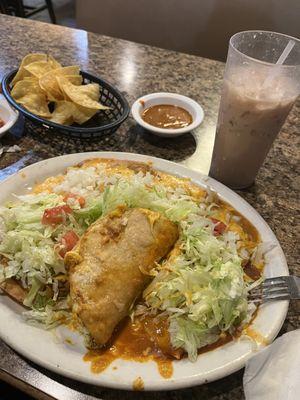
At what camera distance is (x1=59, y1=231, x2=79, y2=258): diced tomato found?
1.18 meters

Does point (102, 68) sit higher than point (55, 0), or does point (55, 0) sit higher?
point (102, 68)

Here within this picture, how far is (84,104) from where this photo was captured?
1.76 m

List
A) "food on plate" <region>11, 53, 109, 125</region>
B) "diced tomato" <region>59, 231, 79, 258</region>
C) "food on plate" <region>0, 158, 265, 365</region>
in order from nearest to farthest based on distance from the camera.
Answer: "food on plate" <region>0, 158, 265, 365</region>
"diced tomato" <region>59, 231, 79, 258</region>
"food on plate" <region>11, 53, 109, 125</region>

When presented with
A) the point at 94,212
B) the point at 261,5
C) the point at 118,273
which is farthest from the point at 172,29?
the point at 118,273

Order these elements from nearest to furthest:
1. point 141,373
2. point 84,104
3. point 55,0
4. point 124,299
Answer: point 141,373, point 124,299, point 84,104, point 55,0

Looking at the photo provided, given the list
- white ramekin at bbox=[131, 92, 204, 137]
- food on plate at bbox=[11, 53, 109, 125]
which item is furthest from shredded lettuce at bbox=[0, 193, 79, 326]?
white ramekin at bbox=[131, 92, 204, 137]

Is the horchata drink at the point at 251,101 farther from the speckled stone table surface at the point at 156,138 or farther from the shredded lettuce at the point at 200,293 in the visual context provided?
the shredded lettuce at the point at 200,293

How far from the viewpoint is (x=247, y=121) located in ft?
4.78

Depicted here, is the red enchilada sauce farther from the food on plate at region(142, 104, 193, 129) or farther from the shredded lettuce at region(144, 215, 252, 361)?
the food on plate at region(142, 104, 193, 129)

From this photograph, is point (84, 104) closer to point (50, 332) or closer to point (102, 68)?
point (102, 68)

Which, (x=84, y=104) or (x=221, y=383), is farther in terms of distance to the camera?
(x=84, y=104)

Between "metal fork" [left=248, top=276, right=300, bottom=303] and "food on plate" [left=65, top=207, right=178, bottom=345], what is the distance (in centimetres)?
31

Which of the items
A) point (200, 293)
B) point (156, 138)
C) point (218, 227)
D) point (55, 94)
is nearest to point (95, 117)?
point (55, 94)

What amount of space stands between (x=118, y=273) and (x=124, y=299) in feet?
0.24
